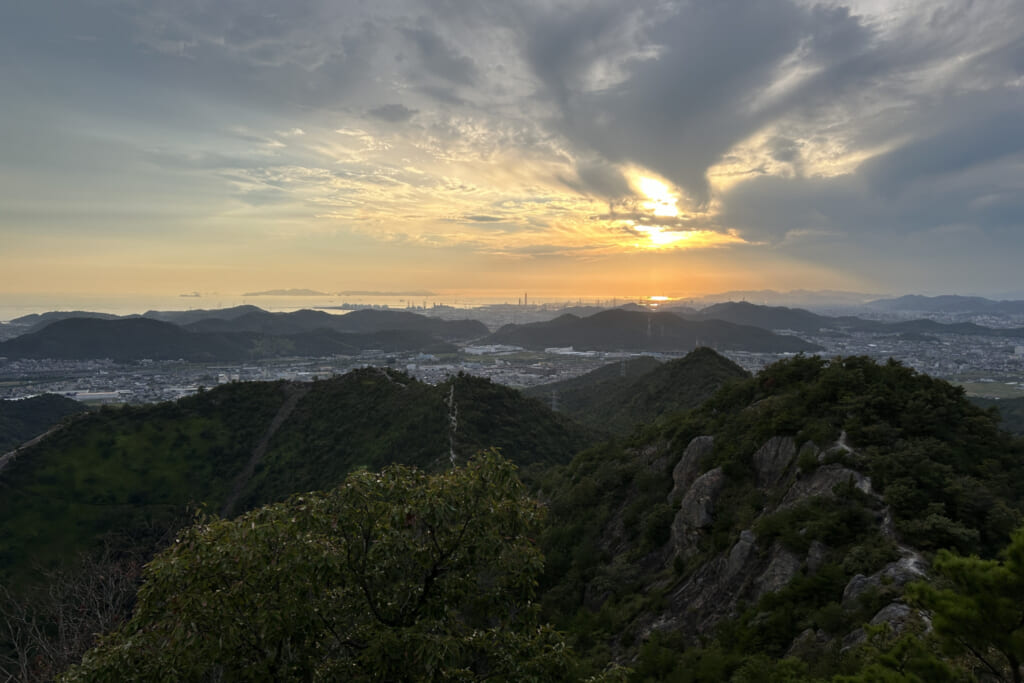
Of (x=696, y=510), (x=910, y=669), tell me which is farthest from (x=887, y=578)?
(x=696, y=510)

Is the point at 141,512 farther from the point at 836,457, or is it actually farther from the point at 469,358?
the point at 469,358

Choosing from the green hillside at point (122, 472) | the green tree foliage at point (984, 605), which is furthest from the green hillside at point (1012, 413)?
the green hillside at point (122, 472)

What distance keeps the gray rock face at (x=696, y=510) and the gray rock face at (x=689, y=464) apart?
64.7 inches

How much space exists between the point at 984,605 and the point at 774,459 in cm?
1352

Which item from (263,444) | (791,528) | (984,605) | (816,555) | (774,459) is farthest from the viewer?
(263,444)

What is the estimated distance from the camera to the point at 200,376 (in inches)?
6314

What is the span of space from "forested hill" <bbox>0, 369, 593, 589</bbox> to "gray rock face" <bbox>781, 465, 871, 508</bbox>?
111 feet

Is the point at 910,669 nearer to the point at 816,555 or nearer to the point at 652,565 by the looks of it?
the point at 816,555

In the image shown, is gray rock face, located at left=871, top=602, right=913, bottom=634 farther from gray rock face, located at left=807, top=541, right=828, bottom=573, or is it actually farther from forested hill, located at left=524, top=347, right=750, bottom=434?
forested hill, located at left=524, top=347, right=750, bottom=434

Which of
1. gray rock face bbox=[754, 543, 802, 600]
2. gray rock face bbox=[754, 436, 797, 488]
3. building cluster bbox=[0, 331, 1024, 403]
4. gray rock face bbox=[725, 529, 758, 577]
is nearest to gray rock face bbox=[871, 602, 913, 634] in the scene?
gray rock face bbox=[754, 543, 802, 600]

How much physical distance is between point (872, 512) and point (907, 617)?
4.63 meters

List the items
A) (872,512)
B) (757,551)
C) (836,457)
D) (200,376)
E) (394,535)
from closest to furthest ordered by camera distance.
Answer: (394,535)
(872,512)
(757,551)
(836,457)
(200,376)

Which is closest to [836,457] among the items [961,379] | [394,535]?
[394,535]

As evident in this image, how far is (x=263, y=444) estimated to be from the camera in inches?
2499
